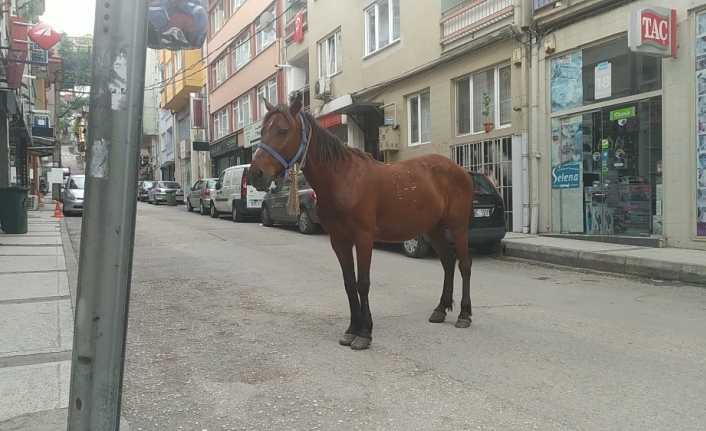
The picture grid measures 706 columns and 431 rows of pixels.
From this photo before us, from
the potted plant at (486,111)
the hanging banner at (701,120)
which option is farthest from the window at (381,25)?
the hanging banner at (701,120)

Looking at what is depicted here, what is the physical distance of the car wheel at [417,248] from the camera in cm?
1061

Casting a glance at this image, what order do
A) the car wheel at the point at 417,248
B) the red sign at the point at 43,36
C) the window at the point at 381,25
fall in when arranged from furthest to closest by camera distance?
the window at the point at 381,25, the red sign at the point at 43,36, the car wheel at the point at 417,248

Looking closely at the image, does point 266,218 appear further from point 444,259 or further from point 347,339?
point 347,339

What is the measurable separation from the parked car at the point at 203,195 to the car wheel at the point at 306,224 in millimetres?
7731

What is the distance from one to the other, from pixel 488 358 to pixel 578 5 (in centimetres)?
994

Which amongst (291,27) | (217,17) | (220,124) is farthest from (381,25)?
(217,17)

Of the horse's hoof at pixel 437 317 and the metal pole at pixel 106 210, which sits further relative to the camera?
the horse's hoof at pixel 437 317

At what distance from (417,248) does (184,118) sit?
3948 cm

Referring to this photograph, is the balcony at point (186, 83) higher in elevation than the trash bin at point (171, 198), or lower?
higher

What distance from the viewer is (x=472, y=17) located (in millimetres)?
14898

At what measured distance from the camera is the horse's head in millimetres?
4414

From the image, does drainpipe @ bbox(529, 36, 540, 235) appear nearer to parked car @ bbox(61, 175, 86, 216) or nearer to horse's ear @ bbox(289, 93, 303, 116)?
horse's ear @ bbox(289, 93, 303, 116)

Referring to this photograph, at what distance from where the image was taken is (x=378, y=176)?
5.05 metres

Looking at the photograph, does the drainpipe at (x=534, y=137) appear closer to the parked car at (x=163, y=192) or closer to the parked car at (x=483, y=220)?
the parked car at (x=483, y=220)
